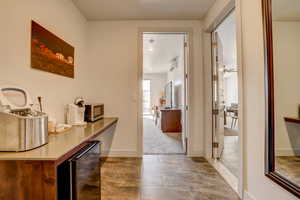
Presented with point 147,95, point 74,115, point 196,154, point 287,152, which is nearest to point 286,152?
point 287,152

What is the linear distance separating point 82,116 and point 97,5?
5.80 ft

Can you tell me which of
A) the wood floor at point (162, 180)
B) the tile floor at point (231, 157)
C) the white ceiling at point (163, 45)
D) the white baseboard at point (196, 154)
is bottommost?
the wood floor at point (162, 180)

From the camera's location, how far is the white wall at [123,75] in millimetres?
3438

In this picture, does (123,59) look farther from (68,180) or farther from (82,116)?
(68,180)

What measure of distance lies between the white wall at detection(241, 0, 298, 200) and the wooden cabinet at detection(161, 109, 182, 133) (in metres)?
4.17

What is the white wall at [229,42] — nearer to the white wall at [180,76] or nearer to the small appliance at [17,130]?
the white wall at [180,76]

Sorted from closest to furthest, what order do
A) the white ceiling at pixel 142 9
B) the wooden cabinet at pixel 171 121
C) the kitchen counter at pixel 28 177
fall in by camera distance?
the kitchen counter at pixel 28 177
the white ceiling at pixel 142 9
the wooden cabinet at pixel 171 121

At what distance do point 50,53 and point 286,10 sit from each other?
92.6 inches

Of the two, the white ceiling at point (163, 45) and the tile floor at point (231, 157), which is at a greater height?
the white ceiling at point (163, 45)

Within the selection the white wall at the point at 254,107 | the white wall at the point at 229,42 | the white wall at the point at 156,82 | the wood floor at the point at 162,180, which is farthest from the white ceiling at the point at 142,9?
the white wall at the point at 156,82

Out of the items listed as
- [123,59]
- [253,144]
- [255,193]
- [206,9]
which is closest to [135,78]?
[123,59]

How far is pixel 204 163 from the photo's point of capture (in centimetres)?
310

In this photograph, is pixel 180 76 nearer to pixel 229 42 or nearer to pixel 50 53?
pixel 229 42

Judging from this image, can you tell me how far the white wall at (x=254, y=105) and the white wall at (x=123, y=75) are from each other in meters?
1.52
